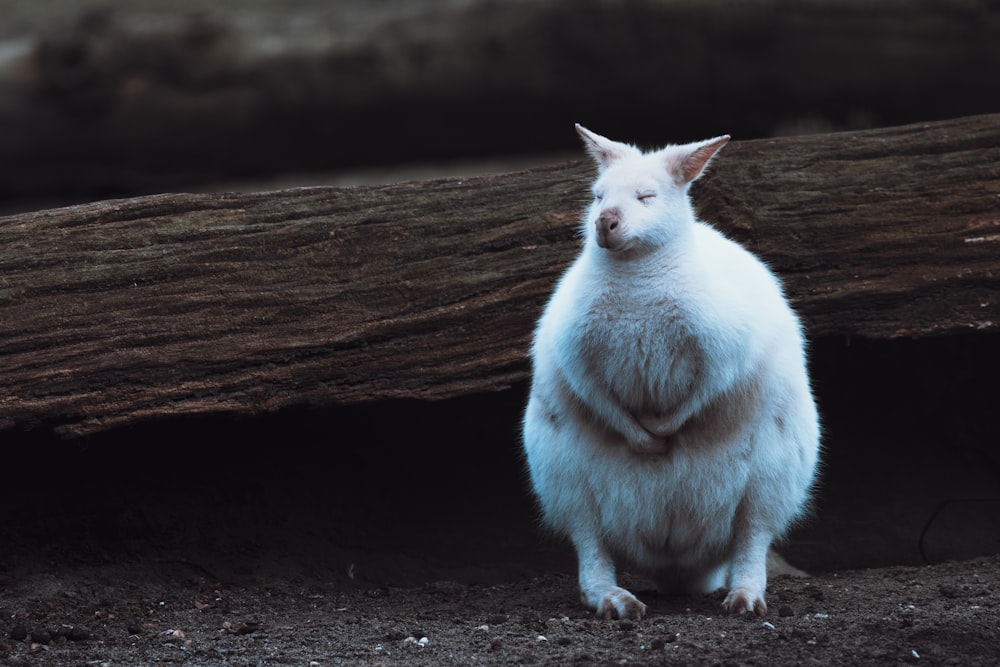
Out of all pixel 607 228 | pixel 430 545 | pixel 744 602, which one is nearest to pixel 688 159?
pixel 607 228

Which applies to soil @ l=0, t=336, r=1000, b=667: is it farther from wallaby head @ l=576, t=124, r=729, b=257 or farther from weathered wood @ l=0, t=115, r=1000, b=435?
wallaby head @ l=576, t=124, r=729, b=257

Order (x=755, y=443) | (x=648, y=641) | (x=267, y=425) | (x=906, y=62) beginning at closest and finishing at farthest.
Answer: (x=648, y=641) → (x=755, y=443) → (x=267, y=425) → (x=906, y=62)

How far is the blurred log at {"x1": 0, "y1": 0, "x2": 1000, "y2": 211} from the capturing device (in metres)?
7.55

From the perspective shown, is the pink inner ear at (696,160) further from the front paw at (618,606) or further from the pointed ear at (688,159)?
the front paw at (618,606)

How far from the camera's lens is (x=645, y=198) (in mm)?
4055

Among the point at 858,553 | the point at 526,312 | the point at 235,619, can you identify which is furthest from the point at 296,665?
the point at 858,553

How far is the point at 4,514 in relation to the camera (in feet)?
16.8

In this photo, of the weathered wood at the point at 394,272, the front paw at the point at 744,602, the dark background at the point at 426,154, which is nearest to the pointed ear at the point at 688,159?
the weathered wood at the point at 394,272

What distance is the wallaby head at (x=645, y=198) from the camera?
3963mm

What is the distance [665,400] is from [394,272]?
142 centimetres

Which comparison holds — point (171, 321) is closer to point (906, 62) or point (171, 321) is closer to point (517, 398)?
point (517, 398)

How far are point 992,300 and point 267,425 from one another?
3104mm

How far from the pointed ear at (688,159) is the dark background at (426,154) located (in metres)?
1.56

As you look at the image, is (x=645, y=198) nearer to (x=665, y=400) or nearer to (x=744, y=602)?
(x=665, y=400)
